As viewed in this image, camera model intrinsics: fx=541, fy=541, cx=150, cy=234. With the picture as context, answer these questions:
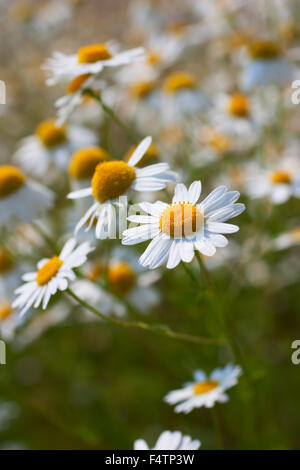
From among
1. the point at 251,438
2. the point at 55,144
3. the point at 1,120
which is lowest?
the point at 251,438

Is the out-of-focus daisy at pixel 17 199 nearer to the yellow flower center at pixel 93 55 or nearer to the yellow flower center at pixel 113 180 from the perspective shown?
the yellow flower center at pixel 93 55

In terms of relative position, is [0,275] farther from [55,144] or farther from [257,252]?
[257,252]

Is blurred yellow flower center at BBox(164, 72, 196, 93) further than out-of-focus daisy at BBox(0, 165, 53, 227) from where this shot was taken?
Yes

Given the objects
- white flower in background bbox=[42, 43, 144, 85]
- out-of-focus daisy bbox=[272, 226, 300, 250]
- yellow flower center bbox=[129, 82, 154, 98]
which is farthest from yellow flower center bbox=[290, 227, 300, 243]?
yellow flower center bbox=[129, 82, 154, 98]

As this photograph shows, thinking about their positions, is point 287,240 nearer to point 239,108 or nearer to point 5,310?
point 239,108

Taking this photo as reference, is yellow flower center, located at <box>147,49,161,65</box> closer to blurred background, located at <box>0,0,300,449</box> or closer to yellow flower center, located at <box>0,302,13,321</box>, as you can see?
blurred background, located at <box>0,0,300,449</box>
